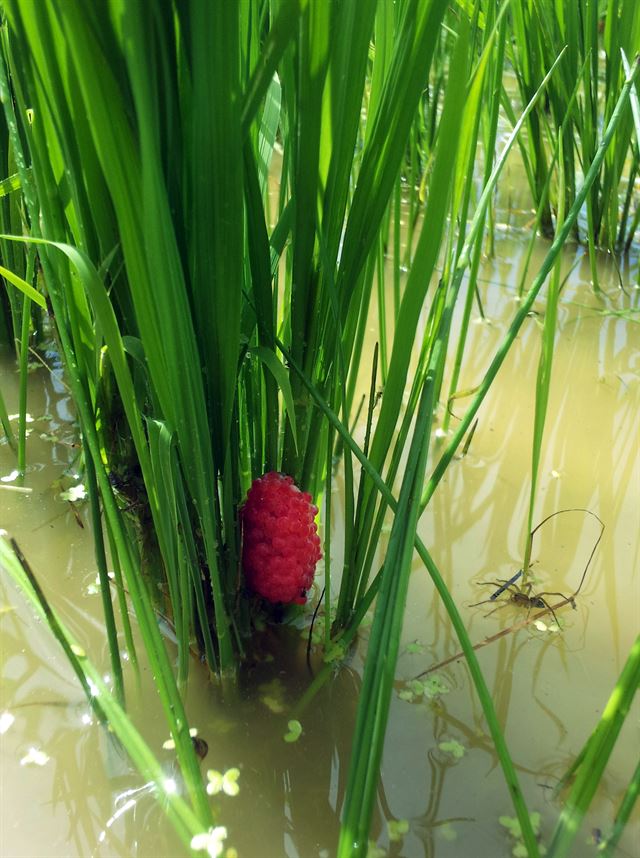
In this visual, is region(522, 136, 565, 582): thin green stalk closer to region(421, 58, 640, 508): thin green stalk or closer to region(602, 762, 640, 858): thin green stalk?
region(421, 58, 640, 508): thin green stalk

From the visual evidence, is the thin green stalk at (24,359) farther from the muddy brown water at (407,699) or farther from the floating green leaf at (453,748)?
the floating green leaf at (453,748)

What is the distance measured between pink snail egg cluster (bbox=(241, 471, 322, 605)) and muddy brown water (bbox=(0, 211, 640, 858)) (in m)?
0.13

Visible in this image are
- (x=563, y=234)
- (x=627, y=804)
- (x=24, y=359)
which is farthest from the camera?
(x=24, y=359)

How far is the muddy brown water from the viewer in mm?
722

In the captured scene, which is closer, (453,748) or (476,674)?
(476,674)

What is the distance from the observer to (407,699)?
84cm

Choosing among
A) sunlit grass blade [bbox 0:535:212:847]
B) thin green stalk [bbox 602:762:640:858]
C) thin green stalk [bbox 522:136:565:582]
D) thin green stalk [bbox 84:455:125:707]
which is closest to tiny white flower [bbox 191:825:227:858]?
sunlit grass blade [bbox 0:535:212:847]

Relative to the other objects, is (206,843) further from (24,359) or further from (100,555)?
(24,359)

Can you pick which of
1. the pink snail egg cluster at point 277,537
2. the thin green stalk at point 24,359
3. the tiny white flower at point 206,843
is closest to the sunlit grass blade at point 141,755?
the tiny white flower at point 206,843

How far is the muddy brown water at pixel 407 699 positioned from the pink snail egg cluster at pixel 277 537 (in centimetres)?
13

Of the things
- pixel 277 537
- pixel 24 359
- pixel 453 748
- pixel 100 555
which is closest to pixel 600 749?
pixel 453 748

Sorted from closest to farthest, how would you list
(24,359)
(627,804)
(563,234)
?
(627,804)
(563,234)
(24,359)

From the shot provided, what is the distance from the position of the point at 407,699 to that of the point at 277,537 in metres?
0.24

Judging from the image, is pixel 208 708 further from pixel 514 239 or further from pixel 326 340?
pixel 514 239
